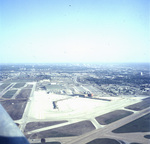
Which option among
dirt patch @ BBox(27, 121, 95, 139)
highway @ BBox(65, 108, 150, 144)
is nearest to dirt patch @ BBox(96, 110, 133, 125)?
highway @ BBox(65, 108, 150, 144)

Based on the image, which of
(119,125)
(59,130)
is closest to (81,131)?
(59,130)

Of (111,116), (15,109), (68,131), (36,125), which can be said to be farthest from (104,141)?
(15,109)

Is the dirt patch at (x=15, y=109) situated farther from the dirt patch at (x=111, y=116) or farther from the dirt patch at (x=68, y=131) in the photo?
the dirt patch at (x=111, y=116)

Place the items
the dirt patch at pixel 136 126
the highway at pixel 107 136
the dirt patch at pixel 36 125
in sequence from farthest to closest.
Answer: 1. the dirt patch at pixel 36 125
2. the dirt patch at pixel 136 126
3. the highway at pixel 107 136

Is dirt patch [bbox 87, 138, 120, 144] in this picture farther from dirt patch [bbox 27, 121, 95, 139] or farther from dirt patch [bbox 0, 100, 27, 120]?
dirt patch [bbox 0, 100, 27, 120]

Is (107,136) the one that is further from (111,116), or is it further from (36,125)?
(36,125)

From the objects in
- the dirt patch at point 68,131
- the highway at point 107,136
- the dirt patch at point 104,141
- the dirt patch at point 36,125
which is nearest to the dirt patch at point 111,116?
the highway at point 107,136
